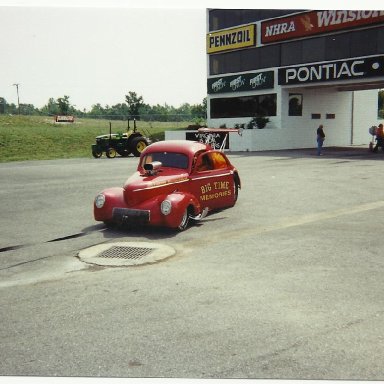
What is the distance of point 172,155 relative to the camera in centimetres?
983

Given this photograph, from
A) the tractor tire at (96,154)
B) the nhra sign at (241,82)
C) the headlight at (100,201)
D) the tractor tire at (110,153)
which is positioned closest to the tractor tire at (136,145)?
the tractor tire at (110,153)

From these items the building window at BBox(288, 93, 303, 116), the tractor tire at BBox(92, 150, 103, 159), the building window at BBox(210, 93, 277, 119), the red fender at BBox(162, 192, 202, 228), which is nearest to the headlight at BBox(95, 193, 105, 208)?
the red fender at BBox(162, 192, 202, 228)

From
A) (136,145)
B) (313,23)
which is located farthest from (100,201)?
(313,23)

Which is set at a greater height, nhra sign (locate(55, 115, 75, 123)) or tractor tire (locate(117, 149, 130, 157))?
nhra sign (locate(55, 115, 75, 123))

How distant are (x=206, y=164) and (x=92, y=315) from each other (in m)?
5.93

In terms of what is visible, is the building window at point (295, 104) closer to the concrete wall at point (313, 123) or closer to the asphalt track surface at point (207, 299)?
the concrete wall at point (313, 123)

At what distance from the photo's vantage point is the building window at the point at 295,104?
33719 mm

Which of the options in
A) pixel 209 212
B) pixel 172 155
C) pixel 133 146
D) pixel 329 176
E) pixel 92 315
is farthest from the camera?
pixel 133 146

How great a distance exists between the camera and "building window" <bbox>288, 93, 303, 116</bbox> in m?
33.7

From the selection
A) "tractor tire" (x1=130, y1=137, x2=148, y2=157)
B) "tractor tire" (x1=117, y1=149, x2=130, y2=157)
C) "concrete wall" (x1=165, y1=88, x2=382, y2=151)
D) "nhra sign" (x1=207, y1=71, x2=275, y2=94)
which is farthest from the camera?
"nhra sign" (x1=207, y1=71, x2=275, y2=94)

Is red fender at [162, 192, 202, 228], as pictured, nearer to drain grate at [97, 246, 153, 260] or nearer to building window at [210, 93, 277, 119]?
drain grate at [97, 246, 153, 260]

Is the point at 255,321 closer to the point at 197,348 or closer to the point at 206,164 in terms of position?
the point at 197,348

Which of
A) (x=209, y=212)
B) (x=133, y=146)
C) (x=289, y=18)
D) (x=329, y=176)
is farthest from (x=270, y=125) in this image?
(x=209, y=212)

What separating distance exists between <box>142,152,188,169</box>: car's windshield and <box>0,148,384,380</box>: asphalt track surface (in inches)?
54.7
